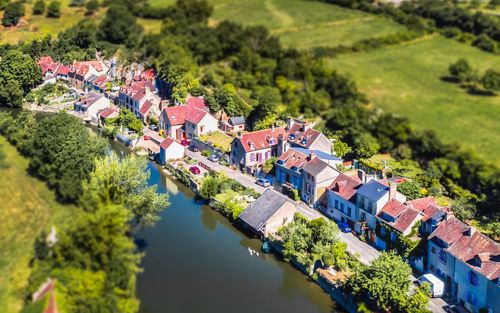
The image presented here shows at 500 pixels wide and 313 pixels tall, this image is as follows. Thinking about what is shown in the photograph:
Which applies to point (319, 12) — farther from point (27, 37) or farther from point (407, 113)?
point (27, 37)

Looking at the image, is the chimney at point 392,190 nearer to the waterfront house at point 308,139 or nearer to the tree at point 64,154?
the waterfront house at point 308,139

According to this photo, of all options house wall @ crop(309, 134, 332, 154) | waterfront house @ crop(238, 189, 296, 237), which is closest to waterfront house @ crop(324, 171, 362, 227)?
waterfront house @ crop(238, 189, 296, 237)

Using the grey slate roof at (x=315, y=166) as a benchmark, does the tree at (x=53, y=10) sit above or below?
above

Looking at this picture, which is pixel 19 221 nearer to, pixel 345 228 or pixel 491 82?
pixel 345 228

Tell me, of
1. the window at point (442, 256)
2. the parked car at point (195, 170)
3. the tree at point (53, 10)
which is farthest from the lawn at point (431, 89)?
the tree at point (53, 10)

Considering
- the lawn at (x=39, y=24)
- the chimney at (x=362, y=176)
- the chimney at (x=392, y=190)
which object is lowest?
the chimney at (x=362, y=176)

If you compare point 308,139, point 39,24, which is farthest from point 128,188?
point 39,24

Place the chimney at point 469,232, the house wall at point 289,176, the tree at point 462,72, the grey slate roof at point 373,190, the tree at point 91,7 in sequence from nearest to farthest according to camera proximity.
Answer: the chimney at point 469,232, the grey slate roof at point 373,190, the house wall at point 289,176, the tree at point 462,72, the tree at point 91,7

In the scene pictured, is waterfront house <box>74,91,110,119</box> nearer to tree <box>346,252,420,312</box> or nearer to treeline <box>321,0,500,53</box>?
tree <box>346,252,420,312</box>
